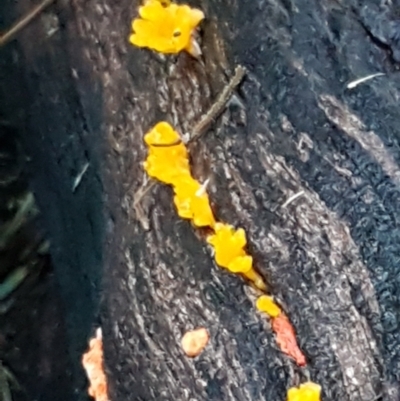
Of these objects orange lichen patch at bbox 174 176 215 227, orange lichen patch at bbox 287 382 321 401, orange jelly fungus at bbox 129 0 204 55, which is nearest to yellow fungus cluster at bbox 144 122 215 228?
orange lichen patch at bbox 174 176 215 227

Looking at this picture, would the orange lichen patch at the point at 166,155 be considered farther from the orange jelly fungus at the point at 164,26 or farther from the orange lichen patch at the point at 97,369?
the orange lichen patch at the point at 97,369

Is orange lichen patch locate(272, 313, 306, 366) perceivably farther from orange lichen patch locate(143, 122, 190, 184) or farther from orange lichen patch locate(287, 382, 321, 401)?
orange lichen patch locate(143, 122, 190, 184)

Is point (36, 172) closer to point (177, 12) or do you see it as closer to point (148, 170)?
point (148, 170)

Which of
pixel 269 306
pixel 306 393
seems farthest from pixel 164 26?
pixel 306 393

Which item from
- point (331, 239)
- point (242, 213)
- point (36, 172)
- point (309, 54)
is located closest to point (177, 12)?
point (309, 54)

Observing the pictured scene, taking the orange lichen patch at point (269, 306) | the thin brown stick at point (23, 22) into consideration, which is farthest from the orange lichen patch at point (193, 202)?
the thin brown stick at point (23, 22)

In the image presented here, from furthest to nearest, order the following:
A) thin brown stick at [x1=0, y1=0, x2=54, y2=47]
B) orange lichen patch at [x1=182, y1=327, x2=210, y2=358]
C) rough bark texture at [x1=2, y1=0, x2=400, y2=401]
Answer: thin brown stick at [x1=0, y1=0, x2=54, y2=47], orange lichen patch at [x1=182, y1=327, x2=210, y2=358], rough bark texture at [x1=2, y1=0, x2=400, y2=401]

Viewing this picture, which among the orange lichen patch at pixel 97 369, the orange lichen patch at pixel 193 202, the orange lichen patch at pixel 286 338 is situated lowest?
the orange lichen patch at pixel 97 369
